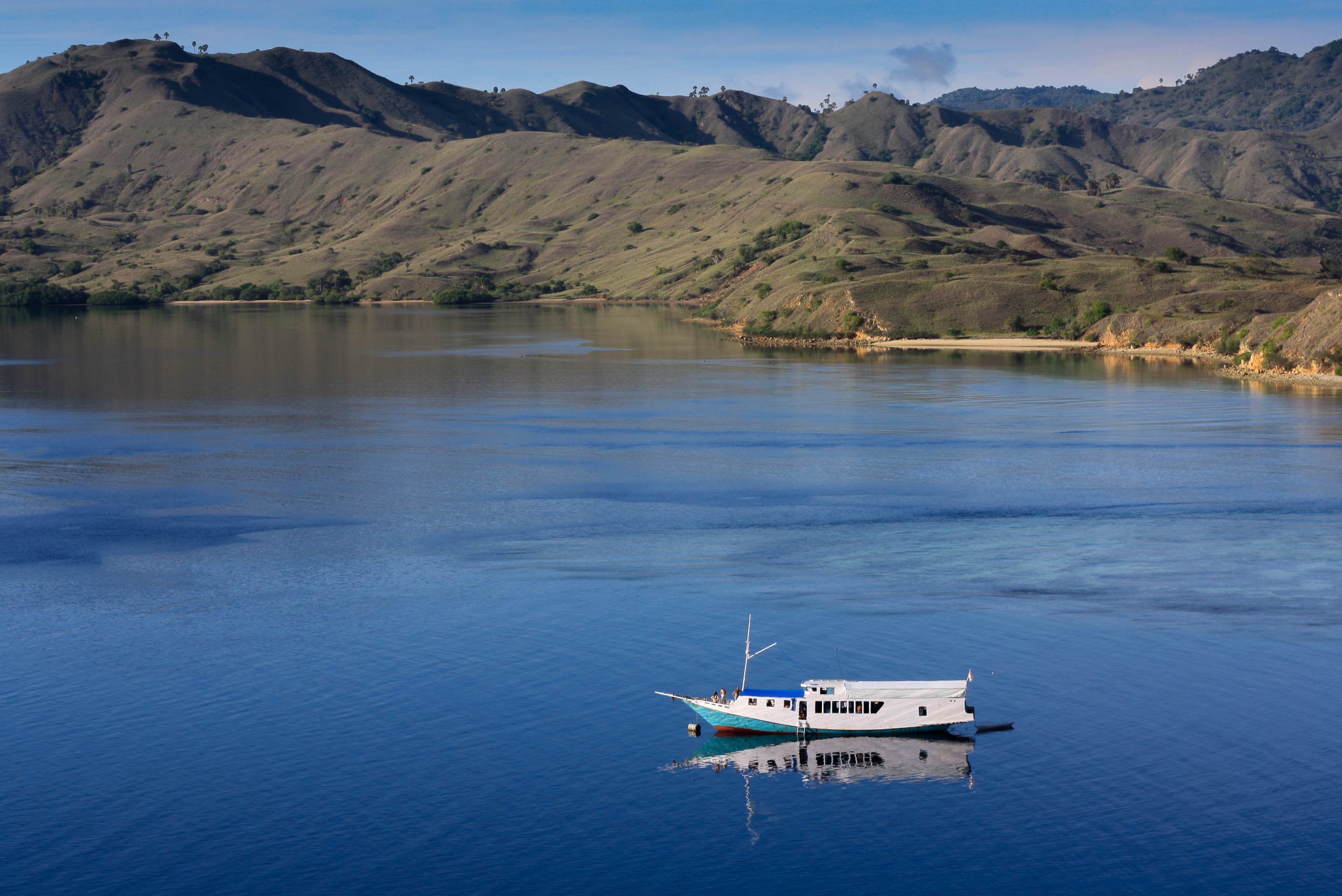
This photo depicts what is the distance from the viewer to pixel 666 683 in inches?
1767

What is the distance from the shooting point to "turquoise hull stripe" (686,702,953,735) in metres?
40.8

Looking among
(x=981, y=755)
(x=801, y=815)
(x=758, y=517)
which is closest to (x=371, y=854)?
(x=801, y=815)

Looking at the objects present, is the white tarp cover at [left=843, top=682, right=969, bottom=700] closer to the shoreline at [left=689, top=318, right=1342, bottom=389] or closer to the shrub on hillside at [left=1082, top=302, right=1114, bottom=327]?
the shoreline at [left=689, top=318, right=1342, bottom=389]

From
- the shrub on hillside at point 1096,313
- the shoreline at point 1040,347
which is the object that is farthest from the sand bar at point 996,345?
the shrub on hillside at point 1096,313

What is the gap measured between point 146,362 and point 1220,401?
4873 inches

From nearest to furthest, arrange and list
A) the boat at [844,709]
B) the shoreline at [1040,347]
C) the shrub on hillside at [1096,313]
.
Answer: the boat at [844,709] → the shoreline at [1040,347] → the shrub on hillside at [1096,313]

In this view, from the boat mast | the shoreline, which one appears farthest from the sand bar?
the boat mast

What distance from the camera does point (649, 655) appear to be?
47562 mm

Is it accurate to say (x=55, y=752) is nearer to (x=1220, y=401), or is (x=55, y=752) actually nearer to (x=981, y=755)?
(x=981, y=755)

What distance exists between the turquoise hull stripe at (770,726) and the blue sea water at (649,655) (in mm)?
617

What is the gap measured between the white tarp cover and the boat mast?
3314mm

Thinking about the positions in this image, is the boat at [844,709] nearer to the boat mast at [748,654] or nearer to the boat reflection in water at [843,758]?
the boat reflection in water at [843,758]

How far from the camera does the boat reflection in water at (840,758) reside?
3834 cm

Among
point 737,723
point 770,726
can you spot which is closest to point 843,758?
point 770,726
